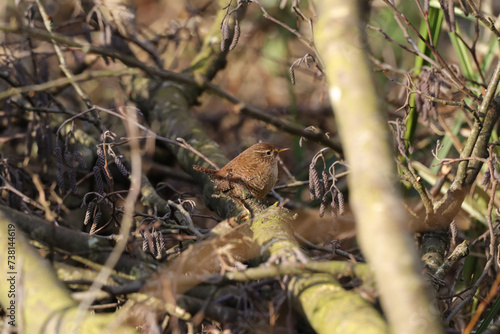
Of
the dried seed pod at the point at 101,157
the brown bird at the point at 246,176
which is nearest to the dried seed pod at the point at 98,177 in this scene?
the dried seed pod at the point at 101,157

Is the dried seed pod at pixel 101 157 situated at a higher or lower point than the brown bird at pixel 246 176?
higher

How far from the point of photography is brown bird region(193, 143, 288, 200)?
302 cm

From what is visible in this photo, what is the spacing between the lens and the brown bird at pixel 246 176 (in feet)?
9.91

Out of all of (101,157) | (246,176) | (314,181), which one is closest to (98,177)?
(101,157)

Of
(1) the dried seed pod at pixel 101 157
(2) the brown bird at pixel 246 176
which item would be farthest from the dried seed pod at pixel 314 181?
(1) the dried seed pod at pixel 101 157

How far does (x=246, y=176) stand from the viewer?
3.16 meters

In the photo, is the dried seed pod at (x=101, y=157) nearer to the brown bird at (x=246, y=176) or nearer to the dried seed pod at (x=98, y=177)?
the dried seed pod at (x=98, y=177)

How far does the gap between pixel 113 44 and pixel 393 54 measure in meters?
3.20

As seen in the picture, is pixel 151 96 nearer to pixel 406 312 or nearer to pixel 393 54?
pixel 393 54

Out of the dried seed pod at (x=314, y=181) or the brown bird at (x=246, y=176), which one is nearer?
the dried seed pod at (x=314, y=181)

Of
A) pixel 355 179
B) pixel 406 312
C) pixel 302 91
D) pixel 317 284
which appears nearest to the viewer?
pixel 406 312

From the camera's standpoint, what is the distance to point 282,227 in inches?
91.2

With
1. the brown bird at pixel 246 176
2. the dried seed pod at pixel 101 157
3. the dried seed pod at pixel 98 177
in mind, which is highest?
the dried seed pod at pixel 101 157

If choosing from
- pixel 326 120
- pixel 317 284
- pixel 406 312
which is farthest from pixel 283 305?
pixel 326 120
